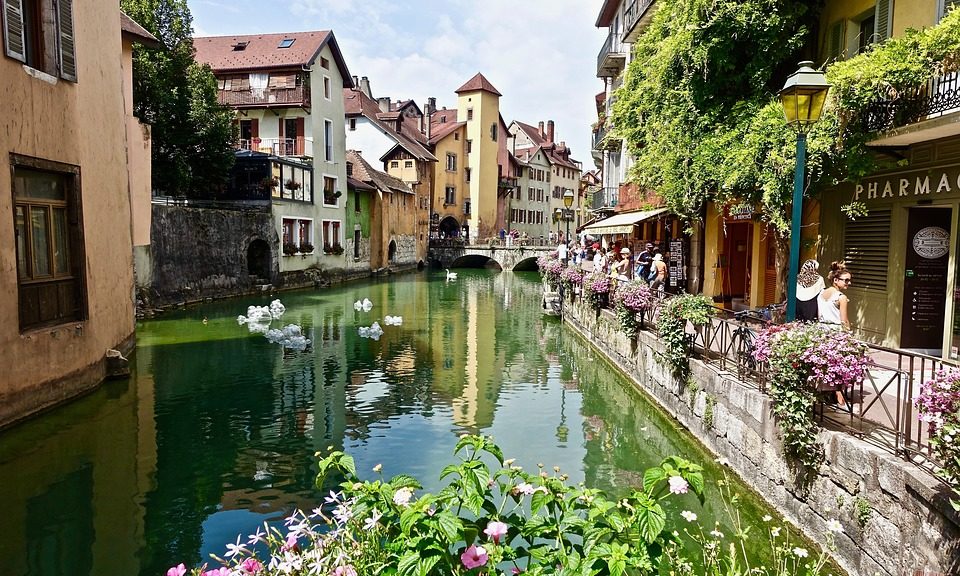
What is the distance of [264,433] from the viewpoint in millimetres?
10664

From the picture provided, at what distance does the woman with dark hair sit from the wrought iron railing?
53cm

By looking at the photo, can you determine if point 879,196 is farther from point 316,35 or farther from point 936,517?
point 316,35

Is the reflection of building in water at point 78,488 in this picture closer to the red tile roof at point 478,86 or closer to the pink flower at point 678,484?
the pink flower at point 678,484

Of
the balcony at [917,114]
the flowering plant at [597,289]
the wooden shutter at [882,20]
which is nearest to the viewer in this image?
the balcony at [917,114]

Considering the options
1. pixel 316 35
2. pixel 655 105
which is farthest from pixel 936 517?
pixel 316 35

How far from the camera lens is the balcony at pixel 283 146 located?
37188mm

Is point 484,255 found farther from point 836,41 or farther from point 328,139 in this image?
point 836,41

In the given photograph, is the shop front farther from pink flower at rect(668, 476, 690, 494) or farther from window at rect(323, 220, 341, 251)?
window at rect(323, 220, 341, 251)

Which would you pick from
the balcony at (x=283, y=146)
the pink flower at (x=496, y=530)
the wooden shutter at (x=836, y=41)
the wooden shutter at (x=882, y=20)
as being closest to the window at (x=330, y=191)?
the balcony at (x=283, y=146)

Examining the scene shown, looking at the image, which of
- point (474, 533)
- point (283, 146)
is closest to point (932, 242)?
point (474, 533)

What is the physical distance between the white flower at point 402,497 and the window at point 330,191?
37129mm

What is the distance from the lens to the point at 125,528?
7.27 meters

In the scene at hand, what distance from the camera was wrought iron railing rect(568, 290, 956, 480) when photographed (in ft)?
19.0

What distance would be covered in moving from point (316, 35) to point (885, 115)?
115 ft
